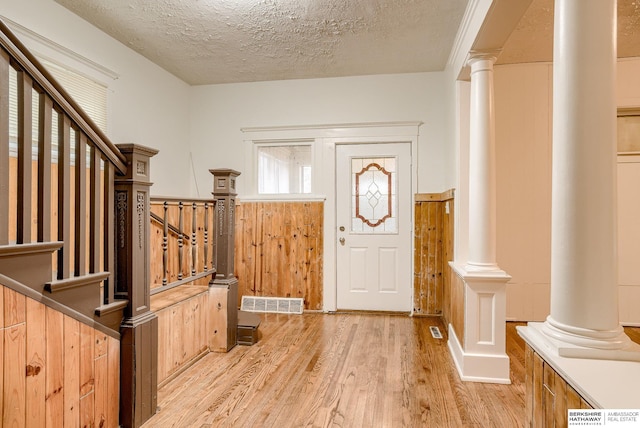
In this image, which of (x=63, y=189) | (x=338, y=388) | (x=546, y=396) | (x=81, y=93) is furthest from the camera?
(x=81, y=93)

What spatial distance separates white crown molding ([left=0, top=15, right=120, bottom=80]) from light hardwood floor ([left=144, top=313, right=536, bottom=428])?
8.63 ft

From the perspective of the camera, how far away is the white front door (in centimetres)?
434

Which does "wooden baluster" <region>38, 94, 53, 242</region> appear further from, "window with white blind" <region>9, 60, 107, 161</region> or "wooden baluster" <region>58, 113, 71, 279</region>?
"window with white blind" <region>9, 60, 107, 161</region>

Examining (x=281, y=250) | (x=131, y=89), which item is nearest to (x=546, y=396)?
(x=281, y=250)

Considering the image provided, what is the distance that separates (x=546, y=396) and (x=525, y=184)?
2.95 meters

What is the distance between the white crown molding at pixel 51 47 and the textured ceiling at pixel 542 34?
3.48 metres

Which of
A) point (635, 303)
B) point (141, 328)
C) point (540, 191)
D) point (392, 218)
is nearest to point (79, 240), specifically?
point (141, 328)

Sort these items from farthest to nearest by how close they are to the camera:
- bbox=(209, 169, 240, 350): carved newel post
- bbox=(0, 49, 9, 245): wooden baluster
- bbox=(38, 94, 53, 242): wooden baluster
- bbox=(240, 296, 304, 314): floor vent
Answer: bbox=(240, 296, 304, 314): floor vent, bbox=(209, 169, 240, 350): carved newel post, bbox=(38, 94, 53, 242): wooden baluster, bbox=(0, 49, 9, 245): wooden baluster

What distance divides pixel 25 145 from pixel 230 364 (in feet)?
6.67

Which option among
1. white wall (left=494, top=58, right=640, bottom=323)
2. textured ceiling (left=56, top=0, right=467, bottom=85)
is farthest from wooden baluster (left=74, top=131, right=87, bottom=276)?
white wall (left=494, top=58, right=640, bottom=323)

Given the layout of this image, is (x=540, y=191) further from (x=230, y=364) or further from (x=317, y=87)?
(x=230, y=364)

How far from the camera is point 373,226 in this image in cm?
441

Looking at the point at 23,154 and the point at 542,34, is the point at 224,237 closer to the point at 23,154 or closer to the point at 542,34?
the point at 23,154

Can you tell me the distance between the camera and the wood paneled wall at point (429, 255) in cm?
419
